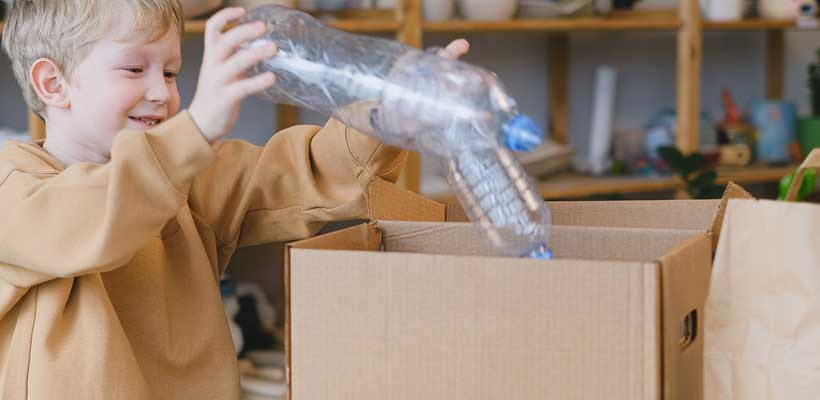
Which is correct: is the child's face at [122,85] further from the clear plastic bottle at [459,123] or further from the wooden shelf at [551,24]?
the wooden shelf at [551,24]

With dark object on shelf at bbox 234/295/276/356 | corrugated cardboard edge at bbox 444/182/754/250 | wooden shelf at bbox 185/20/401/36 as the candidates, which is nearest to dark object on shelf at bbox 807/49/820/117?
wooden shelf at bbox 185/20/401/36

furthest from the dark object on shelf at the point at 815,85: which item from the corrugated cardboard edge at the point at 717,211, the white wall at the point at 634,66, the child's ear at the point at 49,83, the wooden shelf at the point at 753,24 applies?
the child's ear at the point at 49,83

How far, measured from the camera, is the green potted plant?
297 cm

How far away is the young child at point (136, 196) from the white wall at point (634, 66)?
155 centimetres

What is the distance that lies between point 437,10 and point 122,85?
54.5 inches

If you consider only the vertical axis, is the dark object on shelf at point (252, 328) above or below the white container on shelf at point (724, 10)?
below

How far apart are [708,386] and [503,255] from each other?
19 cm

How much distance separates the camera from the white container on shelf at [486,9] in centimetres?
242

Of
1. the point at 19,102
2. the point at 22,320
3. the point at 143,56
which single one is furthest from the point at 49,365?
the point at 19,102

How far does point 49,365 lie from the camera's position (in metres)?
1.01

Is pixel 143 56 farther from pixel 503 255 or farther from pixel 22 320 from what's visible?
pixel 503 255

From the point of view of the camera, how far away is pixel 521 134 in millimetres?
779

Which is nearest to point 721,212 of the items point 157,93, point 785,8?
point 157,93

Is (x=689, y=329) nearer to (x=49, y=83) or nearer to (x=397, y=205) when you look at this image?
(x=397, y=205)
